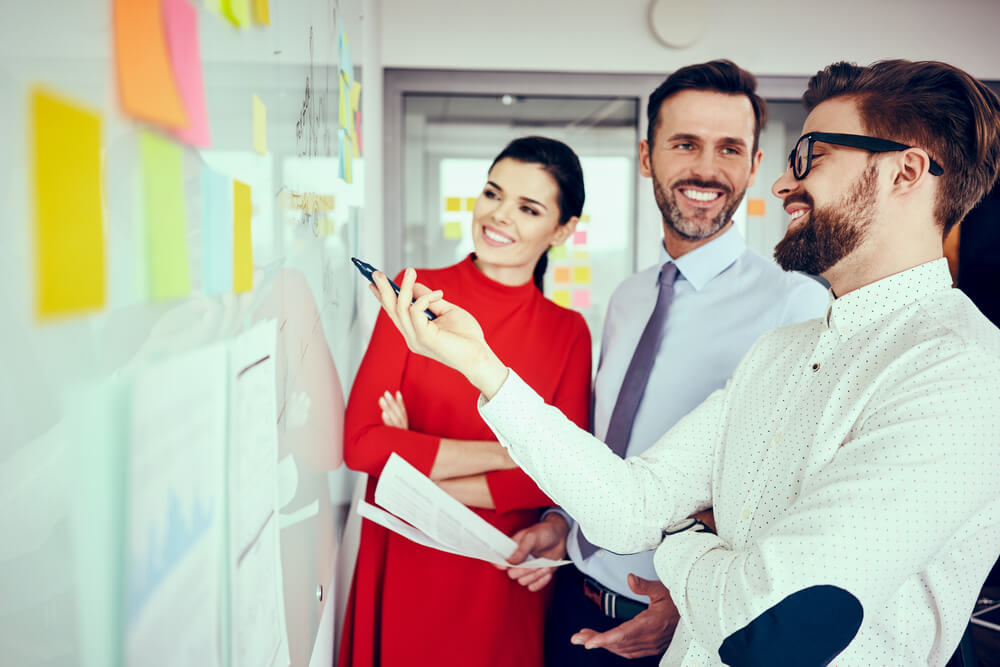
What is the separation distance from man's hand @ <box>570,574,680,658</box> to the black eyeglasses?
33.5 inches

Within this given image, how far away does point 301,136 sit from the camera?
0.94 metres

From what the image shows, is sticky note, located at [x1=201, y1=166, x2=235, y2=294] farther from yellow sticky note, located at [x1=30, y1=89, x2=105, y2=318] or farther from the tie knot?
the tie knot

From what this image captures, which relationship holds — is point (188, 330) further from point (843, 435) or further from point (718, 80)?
point (718, 80)

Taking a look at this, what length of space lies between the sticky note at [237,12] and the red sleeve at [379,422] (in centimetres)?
93

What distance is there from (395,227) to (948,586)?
8.68 feet

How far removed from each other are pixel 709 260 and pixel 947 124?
0.64 m

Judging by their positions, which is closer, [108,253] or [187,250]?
[108,253]

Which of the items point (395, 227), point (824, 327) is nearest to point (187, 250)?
point (824, 327)

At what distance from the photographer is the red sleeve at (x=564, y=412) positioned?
4.76 feet

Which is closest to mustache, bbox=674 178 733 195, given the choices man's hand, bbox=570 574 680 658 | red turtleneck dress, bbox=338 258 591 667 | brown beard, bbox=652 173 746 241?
brown beard, bbox=652 173 746 241

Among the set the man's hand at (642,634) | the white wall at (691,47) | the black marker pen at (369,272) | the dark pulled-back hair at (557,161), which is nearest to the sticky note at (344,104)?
the dark pulled-back hair at (557,161)

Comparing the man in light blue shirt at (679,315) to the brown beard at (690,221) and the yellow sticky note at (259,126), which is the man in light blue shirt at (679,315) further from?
the yellow sticky note at (259,126)

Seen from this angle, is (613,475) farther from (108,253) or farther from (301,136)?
(108,253)

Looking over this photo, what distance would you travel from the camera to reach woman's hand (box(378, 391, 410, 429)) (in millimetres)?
1468
